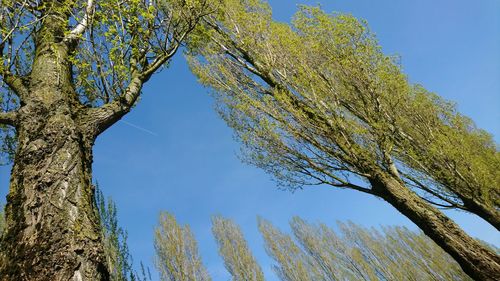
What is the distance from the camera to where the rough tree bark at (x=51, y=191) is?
72.9 inches

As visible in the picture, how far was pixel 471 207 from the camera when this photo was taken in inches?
276

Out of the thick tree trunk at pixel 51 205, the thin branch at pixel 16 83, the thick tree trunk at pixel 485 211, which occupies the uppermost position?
the thick tree trunk at pixel 485 211

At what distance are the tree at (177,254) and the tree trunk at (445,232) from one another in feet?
32.4

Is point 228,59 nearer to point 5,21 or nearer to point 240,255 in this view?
point 5,21

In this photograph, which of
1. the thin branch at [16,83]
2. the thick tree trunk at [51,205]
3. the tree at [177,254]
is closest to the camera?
the thick tree trunk at [51,205]

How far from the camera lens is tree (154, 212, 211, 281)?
12759 millimetres

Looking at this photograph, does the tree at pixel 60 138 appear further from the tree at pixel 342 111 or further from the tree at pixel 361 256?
the tree at pixel 361 256

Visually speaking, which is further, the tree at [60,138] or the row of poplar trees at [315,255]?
the row of poplar trees at [315,255]

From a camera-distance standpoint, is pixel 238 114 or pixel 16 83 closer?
pixel 16 83

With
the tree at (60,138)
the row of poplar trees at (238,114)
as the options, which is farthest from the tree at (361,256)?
the tree at (60,138)

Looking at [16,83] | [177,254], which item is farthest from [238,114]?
[177,254]

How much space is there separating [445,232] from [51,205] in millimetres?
4561

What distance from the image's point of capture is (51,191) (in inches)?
84.1

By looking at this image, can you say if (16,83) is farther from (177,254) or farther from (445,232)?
(177,254)
